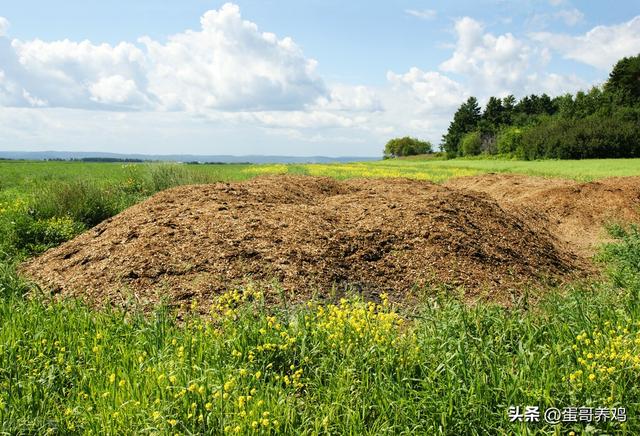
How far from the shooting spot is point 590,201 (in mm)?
12492

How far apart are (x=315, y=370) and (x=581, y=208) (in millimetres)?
10687

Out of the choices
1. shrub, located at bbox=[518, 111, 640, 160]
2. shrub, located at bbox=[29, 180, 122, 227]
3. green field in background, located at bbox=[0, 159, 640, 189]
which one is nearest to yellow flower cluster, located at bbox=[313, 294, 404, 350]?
shrub, located at bbox=[29, 180, 122, 227]

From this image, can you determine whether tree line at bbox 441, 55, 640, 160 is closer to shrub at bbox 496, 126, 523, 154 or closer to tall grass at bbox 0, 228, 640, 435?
shrub at bbox 496, 126, 523, 154

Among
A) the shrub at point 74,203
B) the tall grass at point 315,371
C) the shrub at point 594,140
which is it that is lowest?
the tall grass at point 315,371

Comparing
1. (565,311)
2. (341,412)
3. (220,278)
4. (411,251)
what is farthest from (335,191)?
(341,412)

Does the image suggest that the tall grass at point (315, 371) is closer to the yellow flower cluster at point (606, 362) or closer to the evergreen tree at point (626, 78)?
the yellow flower cluster at point (606, 362)

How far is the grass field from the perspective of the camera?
9.65ft

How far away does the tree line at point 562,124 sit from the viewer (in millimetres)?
45469

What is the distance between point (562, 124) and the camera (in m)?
48.7

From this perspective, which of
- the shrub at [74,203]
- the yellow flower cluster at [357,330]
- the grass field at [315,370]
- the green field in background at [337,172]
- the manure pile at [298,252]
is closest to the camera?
the grass field at [315,370]

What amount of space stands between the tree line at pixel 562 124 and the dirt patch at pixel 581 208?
112 feet

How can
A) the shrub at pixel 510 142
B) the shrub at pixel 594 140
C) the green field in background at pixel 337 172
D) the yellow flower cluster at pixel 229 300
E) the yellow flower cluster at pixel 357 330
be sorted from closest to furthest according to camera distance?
1. the yellow flower cluster at pixel 357 330
2. the yellow flower cluster at pixel 229 300
3. the green field in background at pixel 337 172
4. the shrub at pixel 594 140
5. the shrub at pixel 510 142

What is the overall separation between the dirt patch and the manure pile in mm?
2366

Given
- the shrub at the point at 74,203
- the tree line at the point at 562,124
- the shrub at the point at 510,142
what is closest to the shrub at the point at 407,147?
the tree line at the point at 562,124
